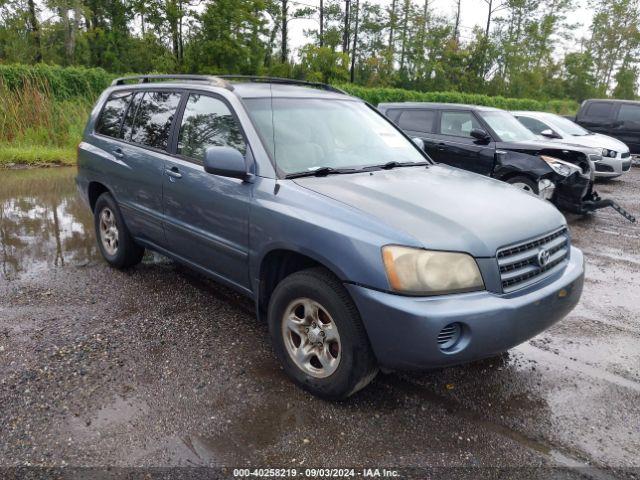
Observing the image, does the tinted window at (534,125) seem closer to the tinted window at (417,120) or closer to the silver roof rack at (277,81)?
the tinted window at (417,120)

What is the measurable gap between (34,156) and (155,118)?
864 centimetres

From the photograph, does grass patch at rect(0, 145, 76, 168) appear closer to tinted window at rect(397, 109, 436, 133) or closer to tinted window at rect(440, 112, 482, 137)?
tinted window at rect(397, 109, 436, 133)

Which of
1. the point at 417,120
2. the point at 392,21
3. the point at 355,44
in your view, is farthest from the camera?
the point at 392,21

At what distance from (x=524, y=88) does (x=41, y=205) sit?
48.0 m

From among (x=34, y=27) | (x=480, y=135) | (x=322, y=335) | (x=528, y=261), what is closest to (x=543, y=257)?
(x=528, y=261)

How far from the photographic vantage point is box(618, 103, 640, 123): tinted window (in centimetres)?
1417

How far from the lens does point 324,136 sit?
3680 millimetres

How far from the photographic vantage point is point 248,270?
3316mm

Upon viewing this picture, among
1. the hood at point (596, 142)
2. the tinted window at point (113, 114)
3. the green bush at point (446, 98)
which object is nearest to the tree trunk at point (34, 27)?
the green bush at point (446, 98)

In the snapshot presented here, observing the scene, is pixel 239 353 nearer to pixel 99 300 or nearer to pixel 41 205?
pixel 99 300

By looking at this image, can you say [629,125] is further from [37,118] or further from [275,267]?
[37,118]

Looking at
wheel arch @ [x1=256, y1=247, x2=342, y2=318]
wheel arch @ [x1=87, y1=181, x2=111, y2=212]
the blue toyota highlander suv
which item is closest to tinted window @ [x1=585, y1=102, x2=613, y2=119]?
the blue toyota highlander suv

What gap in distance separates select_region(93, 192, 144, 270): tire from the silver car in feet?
29.1

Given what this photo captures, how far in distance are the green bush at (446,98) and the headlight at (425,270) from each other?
22.5 metres
